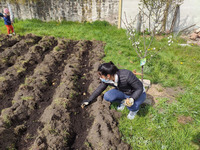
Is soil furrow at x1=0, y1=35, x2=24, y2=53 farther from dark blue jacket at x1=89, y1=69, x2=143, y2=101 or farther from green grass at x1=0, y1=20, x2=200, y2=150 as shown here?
dark blue jacket at x1=89, y1=69, x2=143, y2=101

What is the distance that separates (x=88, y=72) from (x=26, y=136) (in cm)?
242

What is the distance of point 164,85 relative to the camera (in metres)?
3.74

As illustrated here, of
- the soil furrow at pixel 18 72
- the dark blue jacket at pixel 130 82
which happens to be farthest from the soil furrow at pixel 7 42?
the dark blue jacket at pixel 130 82

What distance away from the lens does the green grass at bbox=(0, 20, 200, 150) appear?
7.91 ft

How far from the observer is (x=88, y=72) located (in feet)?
14.7

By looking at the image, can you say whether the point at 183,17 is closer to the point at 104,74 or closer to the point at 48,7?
the point at 104,74

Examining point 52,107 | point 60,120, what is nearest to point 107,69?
point 60,120

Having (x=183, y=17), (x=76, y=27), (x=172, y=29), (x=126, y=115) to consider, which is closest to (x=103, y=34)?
(x=76, y=27)

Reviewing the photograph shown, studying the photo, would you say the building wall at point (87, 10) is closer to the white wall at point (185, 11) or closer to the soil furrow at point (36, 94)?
the white wall at point (185, 11)

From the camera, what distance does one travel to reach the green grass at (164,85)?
2412 mm

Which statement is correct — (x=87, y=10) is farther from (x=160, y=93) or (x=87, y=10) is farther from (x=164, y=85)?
(x=160, y=93)

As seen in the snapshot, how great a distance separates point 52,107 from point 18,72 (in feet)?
6.48

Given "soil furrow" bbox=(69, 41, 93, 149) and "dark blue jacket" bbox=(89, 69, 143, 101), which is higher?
"dark blue jacket" bbox=(89, 69, 143, 101)

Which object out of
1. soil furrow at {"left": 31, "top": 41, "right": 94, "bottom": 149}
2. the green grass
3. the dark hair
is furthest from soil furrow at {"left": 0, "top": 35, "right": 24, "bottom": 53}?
the dark hair
